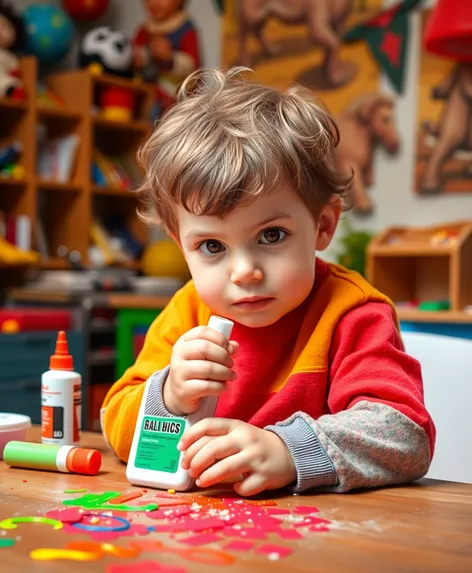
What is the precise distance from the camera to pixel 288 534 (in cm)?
63

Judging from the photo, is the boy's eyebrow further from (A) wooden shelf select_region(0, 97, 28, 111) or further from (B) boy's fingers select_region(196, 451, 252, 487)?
(A) wooden shelf select_region(0, 97, 28, 111)

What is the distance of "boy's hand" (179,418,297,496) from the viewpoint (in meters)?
0.76

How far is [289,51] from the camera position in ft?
12.2

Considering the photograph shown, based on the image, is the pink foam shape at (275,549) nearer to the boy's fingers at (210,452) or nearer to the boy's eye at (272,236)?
the boy's fingers at (210,452)

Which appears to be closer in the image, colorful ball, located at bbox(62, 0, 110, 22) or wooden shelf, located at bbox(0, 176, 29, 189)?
wooden shelf, located at bbox(0, 176, 29, 189)

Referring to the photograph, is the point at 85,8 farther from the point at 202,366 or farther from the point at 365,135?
the point at 202,366

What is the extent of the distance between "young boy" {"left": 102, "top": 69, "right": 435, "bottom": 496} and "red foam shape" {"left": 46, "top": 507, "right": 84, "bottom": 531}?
13cm

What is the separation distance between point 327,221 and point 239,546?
0.48 metres

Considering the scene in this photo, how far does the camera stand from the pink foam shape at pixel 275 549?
0.58 meters

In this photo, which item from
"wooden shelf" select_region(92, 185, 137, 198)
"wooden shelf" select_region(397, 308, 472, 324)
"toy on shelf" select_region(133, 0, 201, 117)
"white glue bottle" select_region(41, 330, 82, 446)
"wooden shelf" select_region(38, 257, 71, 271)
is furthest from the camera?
"toy on shelf" select_region(133, 0, 201, 117)

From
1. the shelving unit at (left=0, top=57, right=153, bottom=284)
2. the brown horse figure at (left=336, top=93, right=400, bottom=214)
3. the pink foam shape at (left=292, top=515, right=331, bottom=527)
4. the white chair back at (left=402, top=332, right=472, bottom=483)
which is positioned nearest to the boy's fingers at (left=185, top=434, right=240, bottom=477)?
the pink foam shape at (left=292, top=515, right=331, bottom=527)

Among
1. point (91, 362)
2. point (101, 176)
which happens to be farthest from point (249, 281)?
point (101, 176)

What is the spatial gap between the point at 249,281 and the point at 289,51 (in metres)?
3.04

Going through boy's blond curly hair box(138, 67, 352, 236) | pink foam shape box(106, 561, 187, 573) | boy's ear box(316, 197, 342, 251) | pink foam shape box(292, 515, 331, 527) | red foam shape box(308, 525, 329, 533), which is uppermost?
boy's blond curly hair box(138, 67, 352, 236)
